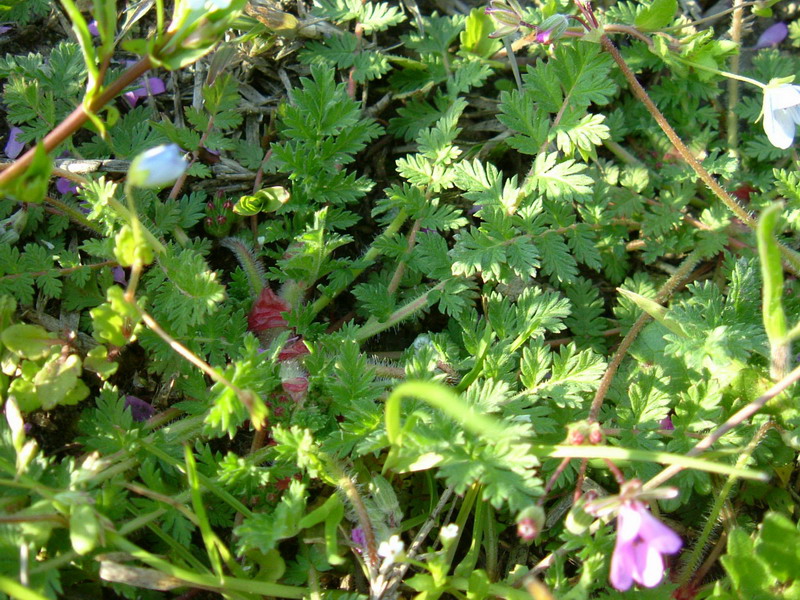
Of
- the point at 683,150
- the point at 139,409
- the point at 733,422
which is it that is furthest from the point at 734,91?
the point at 139,409

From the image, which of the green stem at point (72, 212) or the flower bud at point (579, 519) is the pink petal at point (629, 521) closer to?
the flower bud at point (579, 519)

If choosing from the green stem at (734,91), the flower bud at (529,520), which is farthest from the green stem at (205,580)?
the green stem at (734,91)

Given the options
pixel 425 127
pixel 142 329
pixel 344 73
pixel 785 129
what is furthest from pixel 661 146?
pixel 142 329

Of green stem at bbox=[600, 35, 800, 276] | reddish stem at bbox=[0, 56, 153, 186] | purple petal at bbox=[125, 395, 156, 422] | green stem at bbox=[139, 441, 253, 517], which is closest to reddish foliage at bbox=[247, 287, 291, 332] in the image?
purple petal at bbox=[125, 395, 156, 422]

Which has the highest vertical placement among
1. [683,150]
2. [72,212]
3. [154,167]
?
[154,167]

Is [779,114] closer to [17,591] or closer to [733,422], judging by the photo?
[733,422]

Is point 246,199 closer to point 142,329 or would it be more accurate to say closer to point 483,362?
point 142,329
